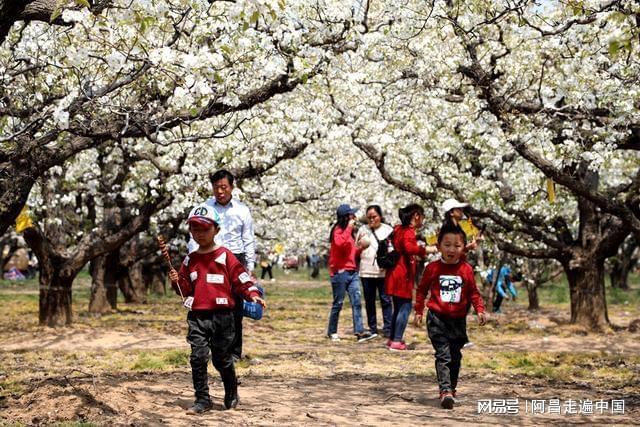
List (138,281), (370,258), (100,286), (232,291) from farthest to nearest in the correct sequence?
1. (138,281)
2. (100,286)
3. (370,258)
4. (232,291)

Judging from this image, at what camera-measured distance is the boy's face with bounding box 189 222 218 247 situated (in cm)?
684

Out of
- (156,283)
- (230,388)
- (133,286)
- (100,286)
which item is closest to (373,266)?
(230,388)

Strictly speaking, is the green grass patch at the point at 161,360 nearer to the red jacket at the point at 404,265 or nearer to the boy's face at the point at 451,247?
the red jacket at the point at 404,265

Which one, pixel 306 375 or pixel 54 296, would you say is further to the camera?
pixel 54 296

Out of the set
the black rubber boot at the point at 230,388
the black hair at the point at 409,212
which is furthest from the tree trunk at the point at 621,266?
the black rubber boot at the point at 230,388

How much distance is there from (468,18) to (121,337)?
7631 mm

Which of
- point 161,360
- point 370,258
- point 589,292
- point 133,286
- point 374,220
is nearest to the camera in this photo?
point 161,360

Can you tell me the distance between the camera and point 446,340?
7.76 meters

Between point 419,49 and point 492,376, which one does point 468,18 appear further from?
point 492,376

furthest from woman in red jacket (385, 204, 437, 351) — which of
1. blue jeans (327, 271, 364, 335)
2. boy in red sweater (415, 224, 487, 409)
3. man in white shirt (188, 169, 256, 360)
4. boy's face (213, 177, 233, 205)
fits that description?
boy in red sweater (415, 224, 487, 409)

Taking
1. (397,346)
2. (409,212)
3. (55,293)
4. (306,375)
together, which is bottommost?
(306,375)

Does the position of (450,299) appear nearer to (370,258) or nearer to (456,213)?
(456,213)

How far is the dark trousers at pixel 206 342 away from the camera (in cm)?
686

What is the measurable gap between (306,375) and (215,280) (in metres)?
3.21
